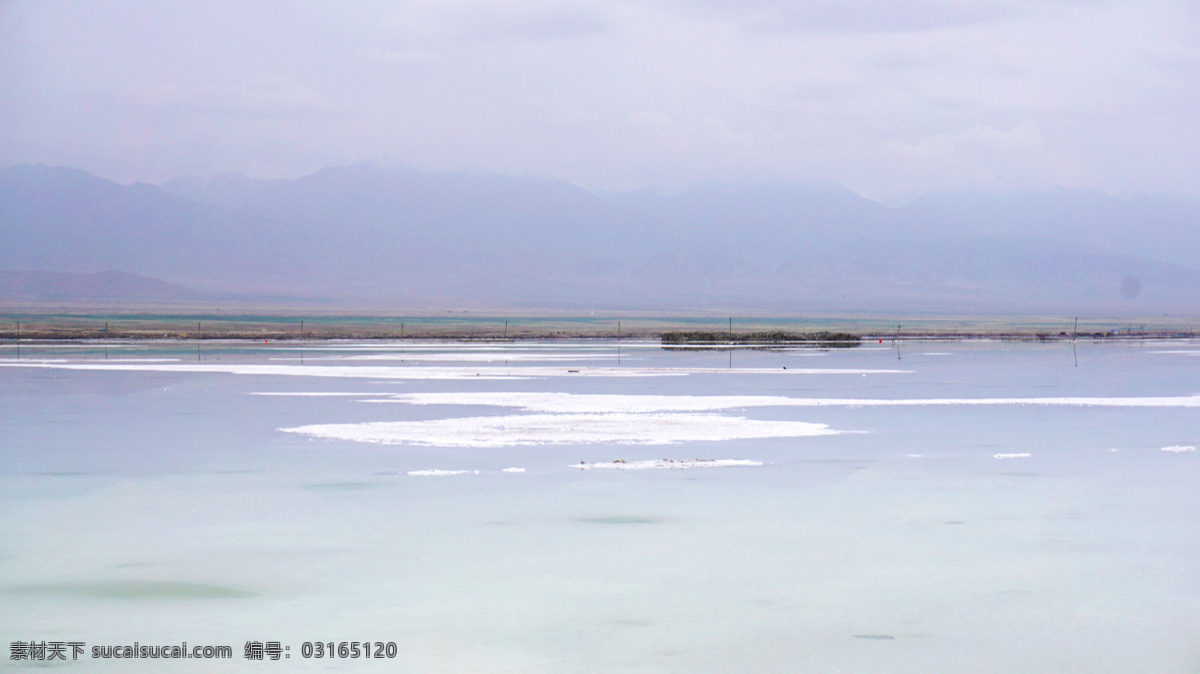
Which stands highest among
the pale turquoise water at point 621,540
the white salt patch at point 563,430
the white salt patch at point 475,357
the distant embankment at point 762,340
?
the distant embankment at point 762,340

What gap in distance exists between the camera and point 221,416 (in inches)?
885

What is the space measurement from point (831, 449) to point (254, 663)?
1137 cm

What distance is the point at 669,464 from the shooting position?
16.3 m

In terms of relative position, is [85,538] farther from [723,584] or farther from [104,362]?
[104,362]

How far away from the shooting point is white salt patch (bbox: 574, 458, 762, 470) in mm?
16016

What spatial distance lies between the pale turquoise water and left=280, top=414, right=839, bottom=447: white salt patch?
6.4 inches

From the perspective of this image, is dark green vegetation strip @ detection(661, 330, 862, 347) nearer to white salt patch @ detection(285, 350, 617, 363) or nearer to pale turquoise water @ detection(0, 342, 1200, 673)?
white salt patch @ detection(285, 350, 617, 363)

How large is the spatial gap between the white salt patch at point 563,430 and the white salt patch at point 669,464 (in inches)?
79.3

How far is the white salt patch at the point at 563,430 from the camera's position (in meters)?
19.0

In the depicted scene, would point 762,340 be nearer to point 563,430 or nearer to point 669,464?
point 563,430

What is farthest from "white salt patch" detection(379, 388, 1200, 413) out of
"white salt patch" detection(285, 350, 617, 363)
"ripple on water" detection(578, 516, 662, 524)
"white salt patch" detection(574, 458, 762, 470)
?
"white salt patch" detection(285, 350, 617, 363)

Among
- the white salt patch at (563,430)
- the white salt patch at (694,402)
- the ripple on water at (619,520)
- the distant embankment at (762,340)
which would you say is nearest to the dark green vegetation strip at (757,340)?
the distant embankment at (762,340)

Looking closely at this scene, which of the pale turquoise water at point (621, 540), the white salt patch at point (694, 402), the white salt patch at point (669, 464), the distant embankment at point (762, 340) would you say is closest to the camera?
the pale turquoise water at point (621, 540)

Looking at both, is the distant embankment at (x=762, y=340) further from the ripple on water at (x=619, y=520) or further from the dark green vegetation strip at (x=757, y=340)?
the ripple on water at (x=619, y=520)
